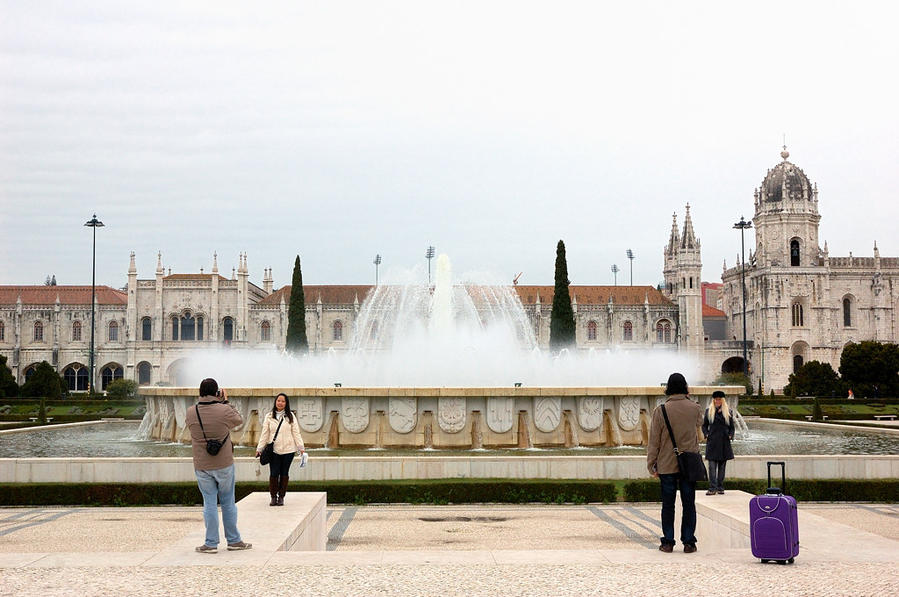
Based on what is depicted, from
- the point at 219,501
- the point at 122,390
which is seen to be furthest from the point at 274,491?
the point at 122,390

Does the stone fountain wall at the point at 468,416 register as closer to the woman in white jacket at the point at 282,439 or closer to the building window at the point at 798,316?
the woman in white jacket at the point at 282,439

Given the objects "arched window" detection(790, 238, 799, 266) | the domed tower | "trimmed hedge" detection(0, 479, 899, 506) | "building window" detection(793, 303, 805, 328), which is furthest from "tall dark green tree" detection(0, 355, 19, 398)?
"arched window" detection(790, 238, 799, 266)

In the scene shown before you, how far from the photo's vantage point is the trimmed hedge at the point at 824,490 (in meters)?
12.4

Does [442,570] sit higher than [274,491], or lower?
lower

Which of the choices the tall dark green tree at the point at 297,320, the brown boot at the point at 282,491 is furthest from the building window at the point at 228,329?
the brown boot at the point at 282,491

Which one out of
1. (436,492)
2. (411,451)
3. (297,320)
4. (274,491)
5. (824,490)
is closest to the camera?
(274,491)

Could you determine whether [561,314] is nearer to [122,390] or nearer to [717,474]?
[122,390]

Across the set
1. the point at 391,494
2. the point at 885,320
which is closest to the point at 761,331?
the point at 885,320

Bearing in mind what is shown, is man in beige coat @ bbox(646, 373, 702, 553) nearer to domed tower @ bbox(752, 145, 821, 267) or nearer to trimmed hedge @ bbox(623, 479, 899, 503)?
trimmed hedge @ bbox(623, 479, 899, 503)

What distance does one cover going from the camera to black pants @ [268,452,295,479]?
10.0 metres

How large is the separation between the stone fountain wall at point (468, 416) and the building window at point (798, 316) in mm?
54725

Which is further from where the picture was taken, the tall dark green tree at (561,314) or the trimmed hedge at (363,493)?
the tall dark green tree at (561,314)

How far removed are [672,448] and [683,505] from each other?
50cm

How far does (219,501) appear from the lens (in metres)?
7.84
